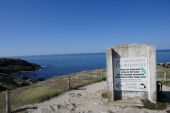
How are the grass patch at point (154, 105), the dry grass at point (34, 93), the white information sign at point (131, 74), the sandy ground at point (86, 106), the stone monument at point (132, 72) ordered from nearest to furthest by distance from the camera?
the sandy ground at point (86, 106) < the grass patch at point (154, 105) < the stone monument at point (132, 72) < the white information sign at point (131, 74) < the dry grass at point (34, 93)

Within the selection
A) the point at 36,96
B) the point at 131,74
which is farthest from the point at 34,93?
the point at 131,74

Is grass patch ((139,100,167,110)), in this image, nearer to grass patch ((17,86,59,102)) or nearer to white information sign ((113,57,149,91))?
white information sign ((113,57,149,91))

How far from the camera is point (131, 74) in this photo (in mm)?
13609

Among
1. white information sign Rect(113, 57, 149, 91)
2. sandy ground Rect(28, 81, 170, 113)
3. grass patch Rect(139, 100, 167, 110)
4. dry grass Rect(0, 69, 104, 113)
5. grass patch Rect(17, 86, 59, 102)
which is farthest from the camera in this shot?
grass patch Rect(17, 86, 59, 102)

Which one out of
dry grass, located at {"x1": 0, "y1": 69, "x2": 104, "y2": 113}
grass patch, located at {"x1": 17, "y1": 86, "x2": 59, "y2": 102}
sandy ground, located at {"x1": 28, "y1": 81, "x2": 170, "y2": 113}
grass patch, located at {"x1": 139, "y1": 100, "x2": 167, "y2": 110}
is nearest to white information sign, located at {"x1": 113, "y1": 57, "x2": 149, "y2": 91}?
grass patch, located at {"x1": 139, "y1": 100, "x2": 167, "y2": 110}

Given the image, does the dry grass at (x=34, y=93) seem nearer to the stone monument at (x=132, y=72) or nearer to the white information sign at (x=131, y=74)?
the stone monument at (x=132, y=72)

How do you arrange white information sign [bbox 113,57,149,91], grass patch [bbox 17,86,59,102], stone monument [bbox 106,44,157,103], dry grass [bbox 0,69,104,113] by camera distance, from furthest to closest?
1. grass patch [bbox 17,86,59,102]
2. dry grass [bbox 0,69,104,113]
3. white information sign [bbox 113,57,149,91]
4. stone monument [bbox 106,44,157,103]

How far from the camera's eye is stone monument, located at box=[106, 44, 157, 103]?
13086 millimetres

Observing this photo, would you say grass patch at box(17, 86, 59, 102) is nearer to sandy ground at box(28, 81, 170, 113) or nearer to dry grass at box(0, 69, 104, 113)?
dry grass at box(0, 69, 104, 113)

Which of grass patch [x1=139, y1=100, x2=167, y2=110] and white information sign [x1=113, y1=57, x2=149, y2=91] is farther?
white information sign [x1=113, y1=57, x2=149, y2=91]

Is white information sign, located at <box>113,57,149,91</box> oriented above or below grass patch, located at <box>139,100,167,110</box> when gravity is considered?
above

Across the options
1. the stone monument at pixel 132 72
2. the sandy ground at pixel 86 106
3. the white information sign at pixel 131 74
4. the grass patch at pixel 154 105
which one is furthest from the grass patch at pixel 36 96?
the grass patch at pixel 154 105

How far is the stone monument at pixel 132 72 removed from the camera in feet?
42.9

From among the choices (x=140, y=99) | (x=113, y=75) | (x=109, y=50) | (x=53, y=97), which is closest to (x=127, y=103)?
(x=140, y=99)
